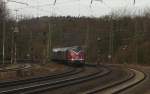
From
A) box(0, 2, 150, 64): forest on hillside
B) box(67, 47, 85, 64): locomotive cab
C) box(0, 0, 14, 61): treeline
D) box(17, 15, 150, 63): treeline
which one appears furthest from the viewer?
box(17, 15, 150, 63): treeline

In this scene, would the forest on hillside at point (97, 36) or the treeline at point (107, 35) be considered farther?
the treeline at point (107, 35)

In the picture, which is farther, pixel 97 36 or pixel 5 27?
pixel 97 36

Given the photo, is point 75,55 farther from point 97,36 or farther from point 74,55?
point 97,36

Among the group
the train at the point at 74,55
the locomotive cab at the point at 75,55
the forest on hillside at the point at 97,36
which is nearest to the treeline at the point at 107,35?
the forest on hillside at the point at 97,36

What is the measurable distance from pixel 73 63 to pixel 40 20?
3069 cm

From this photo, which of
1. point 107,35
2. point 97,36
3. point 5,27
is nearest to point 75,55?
point 5,27

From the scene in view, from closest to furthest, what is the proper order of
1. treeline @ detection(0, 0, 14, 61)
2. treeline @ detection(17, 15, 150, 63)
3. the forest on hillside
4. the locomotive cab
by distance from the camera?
the locomotive cab
treeline @ detection(0, 0, 14, 61)
the forest on hillside
treeline @ detection(17, 15, 150, 63)

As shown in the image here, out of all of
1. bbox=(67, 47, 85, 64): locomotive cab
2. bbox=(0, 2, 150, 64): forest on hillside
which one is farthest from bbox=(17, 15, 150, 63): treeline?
bbox=(67, 47, 85, 64): locomotive cab

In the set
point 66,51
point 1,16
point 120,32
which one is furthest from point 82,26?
Result: point 66,51

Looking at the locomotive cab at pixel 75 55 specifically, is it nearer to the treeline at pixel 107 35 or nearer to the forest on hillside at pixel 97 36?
the forest on hillside at pixel 97 36

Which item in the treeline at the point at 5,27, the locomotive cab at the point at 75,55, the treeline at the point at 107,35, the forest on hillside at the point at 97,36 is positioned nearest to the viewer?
the locomotive cab at the point at 75,55

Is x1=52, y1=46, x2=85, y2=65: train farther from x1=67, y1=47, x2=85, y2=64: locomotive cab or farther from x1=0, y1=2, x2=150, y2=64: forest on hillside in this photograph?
x1=0, y1=2, x2=150, y2=64: forest on hillside

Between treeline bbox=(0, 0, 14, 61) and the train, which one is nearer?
the train

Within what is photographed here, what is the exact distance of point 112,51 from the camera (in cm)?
7812
